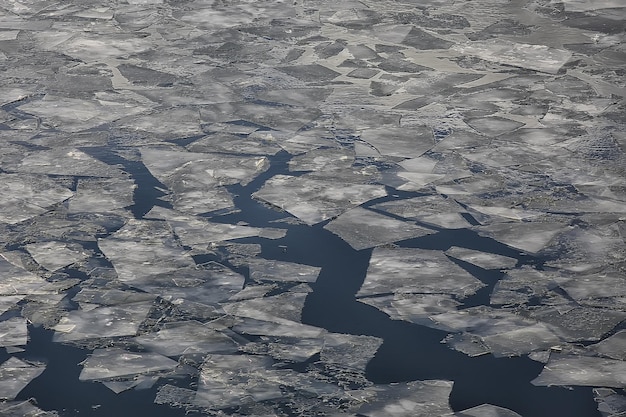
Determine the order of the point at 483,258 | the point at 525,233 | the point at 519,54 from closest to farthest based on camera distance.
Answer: the point at 483,258 → the point at 525,233 → the point at 519,54

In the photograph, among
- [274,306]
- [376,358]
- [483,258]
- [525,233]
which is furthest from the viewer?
[525,233]

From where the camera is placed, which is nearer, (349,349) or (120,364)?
(120,364)

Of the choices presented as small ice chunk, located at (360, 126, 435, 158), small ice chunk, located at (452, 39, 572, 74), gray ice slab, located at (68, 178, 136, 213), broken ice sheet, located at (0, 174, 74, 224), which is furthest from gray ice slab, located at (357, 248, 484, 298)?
small ice chunk, located at (452, 39, 572, 74)

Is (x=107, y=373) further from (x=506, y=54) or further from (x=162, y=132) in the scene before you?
(x=506, y=54)

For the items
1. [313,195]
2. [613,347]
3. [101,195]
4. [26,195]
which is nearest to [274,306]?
[313,195]

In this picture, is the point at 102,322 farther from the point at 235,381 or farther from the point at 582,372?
the point at 582,372

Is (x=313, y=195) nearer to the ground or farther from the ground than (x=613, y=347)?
nearer to the ground

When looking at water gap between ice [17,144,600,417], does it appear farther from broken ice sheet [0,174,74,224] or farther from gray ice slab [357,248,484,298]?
broken ice sheet [0,174,74,224]

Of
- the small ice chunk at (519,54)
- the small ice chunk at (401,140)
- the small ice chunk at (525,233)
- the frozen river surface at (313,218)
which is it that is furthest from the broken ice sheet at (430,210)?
the small ice chunk at (519,54)
